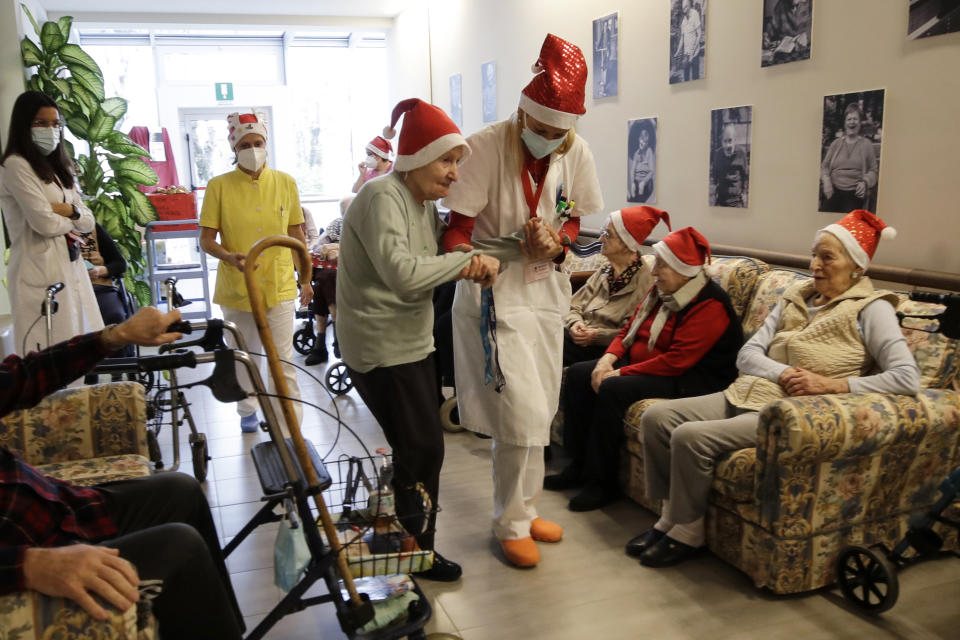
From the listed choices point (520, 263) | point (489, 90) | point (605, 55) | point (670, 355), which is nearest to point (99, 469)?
point (520, 263)

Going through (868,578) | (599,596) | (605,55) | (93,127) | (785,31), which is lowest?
(599,596)

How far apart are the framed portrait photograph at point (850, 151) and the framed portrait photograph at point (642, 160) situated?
1.20 metres

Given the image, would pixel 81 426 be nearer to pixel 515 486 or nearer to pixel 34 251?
pixel 34 251

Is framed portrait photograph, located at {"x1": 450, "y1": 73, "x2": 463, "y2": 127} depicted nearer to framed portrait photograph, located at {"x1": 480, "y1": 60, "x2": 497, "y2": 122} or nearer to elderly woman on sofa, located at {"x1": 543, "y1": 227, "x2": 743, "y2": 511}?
framed portrait photograph, located at {"x1": 480, "y1": 60, "x2": 497, "y2": 122}

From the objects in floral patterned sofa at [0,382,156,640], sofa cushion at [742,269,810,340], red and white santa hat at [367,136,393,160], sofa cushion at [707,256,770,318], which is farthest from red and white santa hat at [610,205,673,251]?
red and white santa hat at [367,136,393,160]

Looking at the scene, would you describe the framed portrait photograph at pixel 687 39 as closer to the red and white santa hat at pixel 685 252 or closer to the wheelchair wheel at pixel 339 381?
the red and white santa hat at pixel 685 252

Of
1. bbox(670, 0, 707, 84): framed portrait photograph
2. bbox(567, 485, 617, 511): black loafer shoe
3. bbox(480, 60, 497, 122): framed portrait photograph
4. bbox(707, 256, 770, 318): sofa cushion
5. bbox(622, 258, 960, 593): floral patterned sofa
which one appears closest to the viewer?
bbox(622, 258, 960, 593): floral patterned sofa

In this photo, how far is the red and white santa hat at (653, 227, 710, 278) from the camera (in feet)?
9.69

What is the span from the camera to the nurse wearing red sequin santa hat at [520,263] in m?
2.40

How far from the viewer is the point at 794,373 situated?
257 centimetres

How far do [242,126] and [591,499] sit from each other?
235 centimetres

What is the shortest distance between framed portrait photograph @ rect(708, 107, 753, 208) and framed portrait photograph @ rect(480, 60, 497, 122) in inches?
115

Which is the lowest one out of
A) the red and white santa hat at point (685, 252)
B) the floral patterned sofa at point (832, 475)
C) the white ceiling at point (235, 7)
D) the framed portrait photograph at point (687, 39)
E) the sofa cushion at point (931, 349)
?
the floral patterned sofa at point (832, 475)

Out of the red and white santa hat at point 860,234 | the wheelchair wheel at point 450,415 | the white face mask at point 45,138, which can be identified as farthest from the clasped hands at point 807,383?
the white face mask at point 45,138
